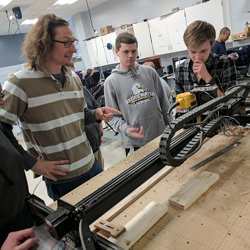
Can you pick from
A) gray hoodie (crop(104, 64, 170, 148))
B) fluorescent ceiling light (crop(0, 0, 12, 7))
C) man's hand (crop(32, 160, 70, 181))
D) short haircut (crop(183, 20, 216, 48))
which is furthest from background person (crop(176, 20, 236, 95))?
fluorescent ceiling light (crop(0, 0, 12, 7))

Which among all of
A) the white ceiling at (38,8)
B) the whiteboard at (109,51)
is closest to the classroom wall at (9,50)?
the white ceiling at (38,8)

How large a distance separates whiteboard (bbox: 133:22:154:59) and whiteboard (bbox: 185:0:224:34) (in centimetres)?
108

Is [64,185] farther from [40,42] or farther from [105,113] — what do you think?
[40,42]

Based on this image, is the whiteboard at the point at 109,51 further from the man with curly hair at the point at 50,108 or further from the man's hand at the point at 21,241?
the man's hand at the point at 21,241

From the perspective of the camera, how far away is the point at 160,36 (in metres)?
5.16

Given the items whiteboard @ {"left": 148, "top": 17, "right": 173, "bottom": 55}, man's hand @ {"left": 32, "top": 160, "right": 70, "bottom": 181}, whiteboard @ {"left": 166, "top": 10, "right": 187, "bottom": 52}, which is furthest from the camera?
whiteboard @ {"left": 148, "top": 17, "right": 173, "bottom": 55}

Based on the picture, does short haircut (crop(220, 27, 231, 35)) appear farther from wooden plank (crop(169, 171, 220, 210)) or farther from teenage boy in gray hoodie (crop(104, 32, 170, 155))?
wooden plank (crop(169, 171, 220, 210))

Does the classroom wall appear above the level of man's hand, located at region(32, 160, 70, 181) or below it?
above

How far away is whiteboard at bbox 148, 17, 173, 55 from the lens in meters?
5.04

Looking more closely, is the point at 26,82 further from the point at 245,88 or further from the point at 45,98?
the point at 245,88

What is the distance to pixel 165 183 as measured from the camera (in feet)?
3.32

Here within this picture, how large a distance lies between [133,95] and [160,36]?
389 cm

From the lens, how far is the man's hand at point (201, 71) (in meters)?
1.43

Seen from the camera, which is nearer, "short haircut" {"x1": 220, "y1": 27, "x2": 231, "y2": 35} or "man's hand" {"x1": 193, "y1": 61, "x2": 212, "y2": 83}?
"man's hand" {"x1": 193, "y1": 61, "x2": 212, "y2": 83}
